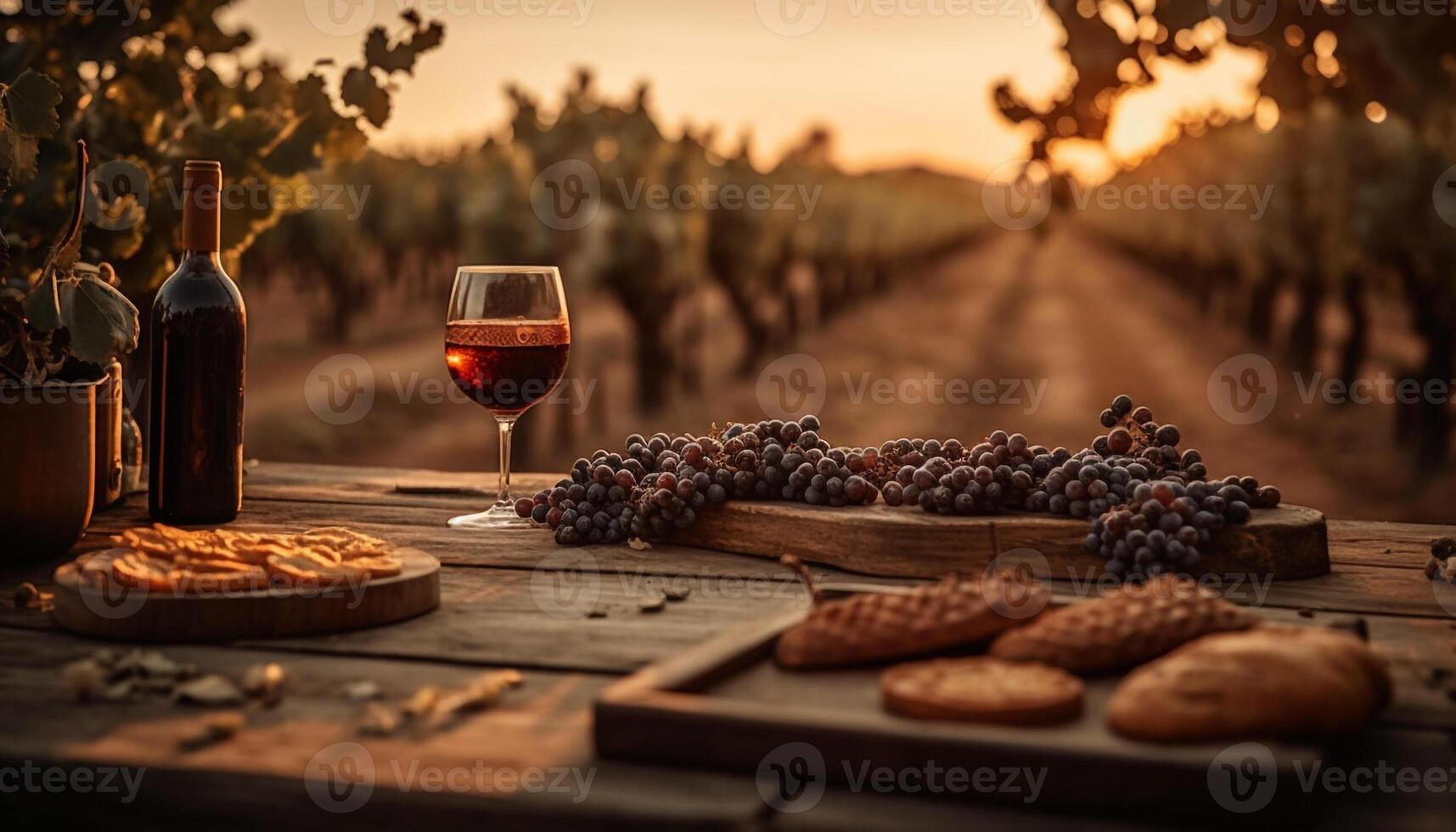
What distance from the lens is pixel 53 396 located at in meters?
1.98

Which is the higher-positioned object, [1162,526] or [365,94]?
[365,94]

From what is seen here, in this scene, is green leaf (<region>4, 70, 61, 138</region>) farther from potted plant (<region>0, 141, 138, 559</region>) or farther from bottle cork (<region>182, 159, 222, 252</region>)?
bottle cork (<region>182, 159, 222, 252</region>)

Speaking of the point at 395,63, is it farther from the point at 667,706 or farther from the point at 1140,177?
the point at 1140,177

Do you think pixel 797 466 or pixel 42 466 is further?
pixel 797 466

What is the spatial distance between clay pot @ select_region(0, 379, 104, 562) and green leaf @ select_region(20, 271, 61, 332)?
0.09 meters

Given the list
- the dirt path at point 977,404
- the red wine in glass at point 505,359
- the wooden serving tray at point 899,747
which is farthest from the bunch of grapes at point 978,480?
the dirt path at point 977,404

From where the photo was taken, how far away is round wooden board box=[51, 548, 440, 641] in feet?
5.21

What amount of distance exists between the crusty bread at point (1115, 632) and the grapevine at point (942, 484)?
0.52 meters

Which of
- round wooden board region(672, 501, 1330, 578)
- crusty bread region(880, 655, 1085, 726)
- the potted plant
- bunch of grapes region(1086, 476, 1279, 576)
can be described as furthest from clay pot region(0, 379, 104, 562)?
bunch of grapes region(1086, 476, 1279, 576)

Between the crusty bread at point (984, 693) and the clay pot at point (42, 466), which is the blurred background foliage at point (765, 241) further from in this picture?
the crusty bread at point (984, 693)

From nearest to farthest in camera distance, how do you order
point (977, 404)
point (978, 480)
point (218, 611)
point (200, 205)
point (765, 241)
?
point (218, 611)
point (978, 480)
point (200, 205)
point (977, 404)
point (765, 241)

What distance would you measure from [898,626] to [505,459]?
1.18m

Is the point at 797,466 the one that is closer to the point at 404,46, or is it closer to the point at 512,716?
the point at 512,716

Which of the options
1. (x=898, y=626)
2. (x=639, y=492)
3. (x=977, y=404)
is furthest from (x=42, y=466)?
(x=977, y=404)
